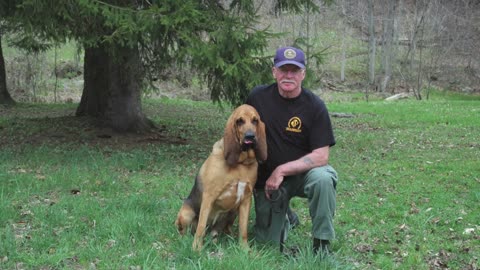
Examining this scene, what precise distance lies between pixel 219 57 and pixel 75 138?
4.08 metres

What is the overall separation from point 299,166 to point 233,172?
58 centimetres

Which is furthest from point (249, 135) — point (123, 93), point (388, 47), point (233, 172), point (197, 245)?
point (388, 47)

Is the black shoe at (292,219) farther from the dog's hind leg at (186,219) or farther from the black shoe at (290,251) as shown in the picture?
the dog's hind leg at (186,219)

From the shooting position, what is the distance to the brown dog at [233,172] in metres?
4.18

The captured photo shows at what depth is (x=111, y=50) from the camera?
27.6 ft

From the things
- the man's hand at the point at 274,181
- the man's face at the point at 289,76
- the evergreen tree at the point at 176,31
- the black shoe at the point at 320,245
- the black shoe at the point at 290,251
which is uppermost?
the evergreen tree at the point at 176,31

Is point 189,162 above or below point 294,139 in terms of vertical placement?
below

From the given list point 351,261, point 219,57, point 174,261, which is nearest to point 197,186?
point 174,261

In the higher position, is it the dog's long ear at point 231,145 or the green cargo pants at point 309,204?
the dog's long ear at point 231,145

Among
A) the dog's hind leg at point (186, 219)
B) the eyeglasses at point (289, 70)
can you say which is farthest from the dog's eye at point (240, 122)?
the dog's hind leg at point (186, 219)

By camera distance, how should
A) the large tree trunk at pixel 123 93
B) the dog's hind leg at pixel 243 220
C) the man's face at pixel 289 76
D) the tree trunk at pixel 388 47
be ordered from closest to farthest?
the dog's hind leg at pixel 243 220
the man's face at pixel 289 76
the large tree trunk at pixel 123 93
the tree trunk at pixel 388 47

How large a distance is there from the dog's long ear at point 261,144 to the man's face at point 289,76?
45 cm

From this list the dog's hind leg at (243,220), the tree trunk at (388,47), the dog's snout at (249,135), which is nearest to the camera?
the dog's snout at (249,135)

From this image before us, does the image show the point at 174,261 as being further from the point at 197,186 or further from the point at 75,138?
the point at 75,138
